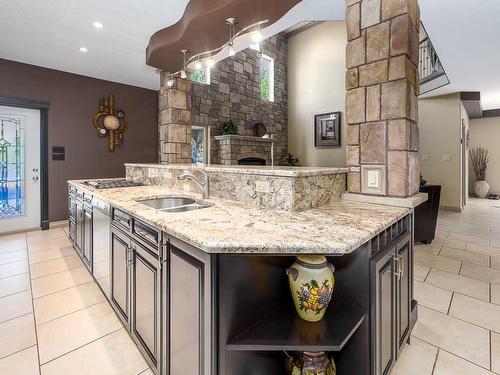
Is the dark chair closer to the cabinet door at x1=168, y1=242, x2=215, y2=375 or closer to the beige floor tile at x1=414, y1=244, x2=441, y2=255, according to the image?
the beige floor tile at x1=414, y1=244, x2=441, y2=255

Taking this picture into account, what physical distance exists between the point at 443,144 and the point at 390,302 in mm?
6209

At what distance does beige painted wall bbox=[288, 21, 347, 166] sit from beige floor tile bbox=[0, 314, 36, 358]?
6425 mm

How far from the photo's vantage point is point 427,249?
3.58 m

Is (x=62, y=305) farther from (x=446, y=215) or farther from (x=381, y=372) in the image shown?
(x=446, y=215)

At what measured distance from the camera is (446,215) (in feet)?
18.7

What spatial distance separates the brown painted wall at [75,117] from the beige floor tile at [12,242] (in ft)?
1.93

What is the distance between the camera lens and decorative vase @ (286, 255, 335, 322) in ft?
3.72

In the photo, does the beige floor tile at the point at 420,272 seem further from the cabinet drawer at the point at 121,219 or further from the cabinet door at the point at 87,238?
the cabinet door at the point at 87,238

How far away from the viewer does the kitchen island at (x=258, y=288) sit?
1016 millimetres

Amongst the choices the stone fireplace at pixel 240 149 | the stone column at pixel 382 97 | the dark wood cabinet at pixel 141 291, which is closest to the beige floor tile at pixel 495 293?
the stone column at pixel 382 97

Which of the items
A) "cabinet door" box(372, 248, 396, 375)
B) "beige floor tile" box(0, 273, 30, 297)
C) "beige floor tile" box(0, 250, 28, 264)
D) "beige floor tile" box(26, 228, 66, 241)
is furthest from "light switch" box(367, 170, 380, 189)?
"beige floor tile" box(26, 228, 66, 241)

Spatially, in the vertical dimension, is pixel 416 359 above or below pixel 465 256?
below

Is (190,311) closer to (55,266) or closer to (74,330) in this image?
(74,330)

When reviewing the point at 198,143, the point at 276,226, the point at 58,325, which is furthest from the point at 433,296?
the point at 198,143
